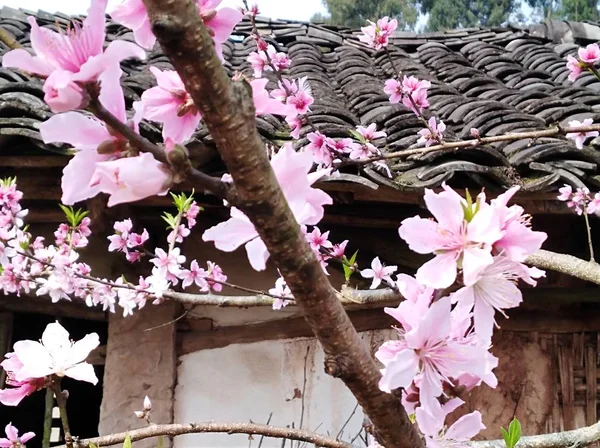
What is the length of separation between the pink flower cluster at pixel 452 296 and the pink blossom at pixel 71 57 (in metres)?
0.36

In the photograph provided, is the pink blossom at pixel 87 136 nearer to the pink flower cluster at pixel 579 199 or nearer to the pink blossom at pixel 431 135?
the pink blossom at pixel 431 135

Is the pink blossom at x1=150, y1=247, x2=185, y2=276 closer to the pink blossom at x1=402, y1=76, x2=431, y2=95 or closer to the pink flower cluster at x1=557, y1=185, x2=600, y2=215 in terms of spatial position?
the pink blossom at x1=402, y1=76, x2=431, y2=95

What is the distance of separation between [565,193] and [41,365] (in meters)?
1.69

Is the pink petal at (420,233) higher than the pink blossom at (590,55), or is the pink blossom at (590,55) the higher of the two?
the pink blossom at (590,55)

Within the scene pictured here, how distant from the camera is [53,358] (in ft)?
3.03

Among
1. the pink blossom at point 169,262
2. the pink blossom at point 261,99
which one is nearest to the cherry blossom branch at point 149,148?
the pink blossom at point 261,99

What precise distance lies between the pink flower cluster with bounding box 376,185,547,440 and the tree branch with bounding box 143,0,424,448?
0.10m

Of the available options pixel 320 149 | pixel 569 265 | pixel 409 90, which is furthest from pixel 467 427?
pixel 409 90

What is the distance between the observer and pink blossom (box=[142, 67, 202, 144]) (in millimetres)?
583

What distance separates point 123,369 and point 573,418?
1.89 metres

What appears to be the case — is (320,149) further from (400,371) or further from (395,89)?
(400,371)

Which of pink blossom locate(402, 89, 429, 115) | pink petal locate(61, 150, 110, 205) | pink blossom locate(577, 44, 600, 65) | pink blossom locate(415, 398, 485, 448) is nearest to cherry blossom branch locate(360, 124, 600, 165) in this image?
pink blossom locate(577, 44, 600, 65)

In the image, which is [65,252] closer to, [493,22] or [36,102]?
[36,102]

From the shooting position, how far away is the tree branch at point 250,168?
417mm
